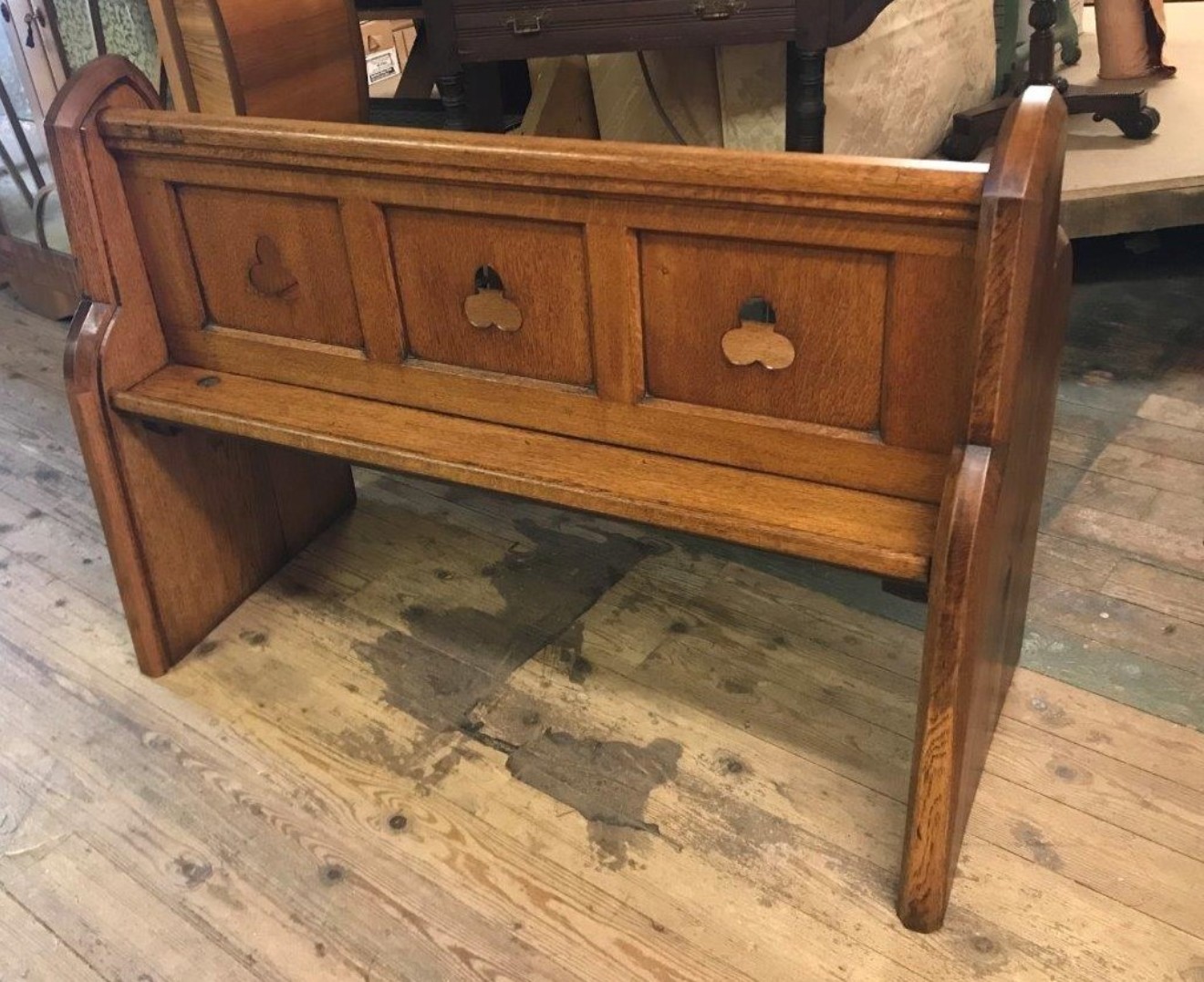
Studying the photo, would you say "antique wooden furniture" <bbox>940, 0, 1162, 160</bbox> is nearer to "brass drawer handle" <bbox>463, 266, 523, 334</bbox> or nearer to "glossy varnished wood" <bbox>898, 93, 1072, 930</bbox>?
"glossy varnished wood" <bbox>898, 93, 1072, 930</bbox>

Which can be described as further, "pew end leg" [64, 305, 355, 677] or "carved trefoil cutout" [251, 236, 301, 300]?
"pew end leg" [64, 305, 355, 677]

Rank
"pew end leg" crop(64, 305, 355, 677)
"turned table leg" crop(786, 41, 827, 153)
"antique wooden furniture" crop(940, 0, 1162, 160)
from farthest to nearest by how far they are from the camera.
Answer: "antique wooden furniture" crop(940, 0, 1162, 160), "turned table leg" crop(786, 41, 827, 153), "pew end leg" crop(64, 305, 355, 677)

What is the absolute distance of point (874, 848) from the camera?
1.48m

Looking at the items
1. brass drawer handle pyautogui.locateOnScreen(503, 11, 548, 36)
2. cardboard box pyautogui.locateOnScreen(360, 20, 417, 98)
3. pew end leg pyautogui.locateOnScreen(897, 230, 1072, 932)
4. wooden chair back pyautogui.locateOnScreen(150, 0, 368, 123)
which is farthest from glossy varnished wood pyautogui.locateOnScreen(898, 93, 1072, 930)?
cardboard box pyautogui.locateOnScreen(360, 20, 417, 98)

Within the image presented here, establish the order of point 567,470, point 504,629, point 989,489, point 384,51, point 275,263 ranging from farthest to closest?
point 384,51 → point 504,629 → point 275,263 → point 567,470 → point 989,489

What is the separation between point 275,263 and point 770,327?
0.72 metres

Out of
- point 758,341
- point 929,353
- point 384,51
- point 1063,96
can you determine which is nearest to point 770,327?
point 758,341

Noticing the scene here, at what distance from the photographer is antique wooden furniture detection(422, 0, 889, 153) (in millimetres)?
2018

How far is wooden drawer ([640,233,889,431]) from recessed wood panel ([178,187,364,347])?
46 cm

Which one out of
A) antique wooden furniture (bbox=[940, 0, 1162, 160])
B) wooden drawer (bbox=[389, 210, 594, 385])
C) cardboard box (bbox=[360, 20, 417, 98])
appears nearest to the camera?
wooden drawer (bbox=[389, 210, 594, 385])

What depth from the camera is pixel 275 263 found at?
1.61 meters

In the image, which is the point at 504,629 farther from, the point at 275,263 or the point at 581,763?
the point at 275,263

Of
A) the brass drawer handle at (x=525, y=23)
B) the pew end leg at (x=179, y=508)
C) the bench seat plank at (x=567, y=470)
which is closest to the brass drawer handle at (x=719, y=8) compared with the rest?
the brass drawer handle at (x=525, y=23)

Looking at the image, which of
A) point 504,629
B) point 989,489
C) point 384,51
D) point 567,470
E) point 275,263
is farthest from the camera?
point 384,51
